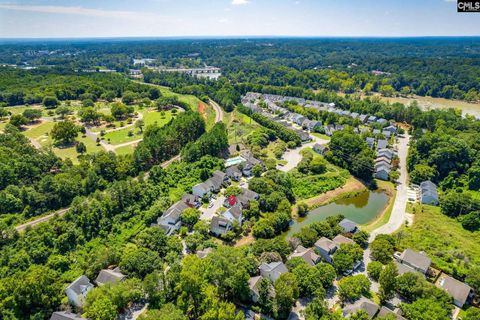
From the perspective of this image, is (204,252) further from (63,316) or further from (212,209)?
(63,316)

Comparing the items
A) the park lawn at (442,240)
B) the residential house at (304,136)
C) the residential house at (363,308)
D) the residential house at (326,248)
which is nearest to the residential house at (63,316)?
the residential house at (363,308)

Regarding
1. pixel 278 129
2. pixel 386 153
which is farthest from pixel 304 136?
pixel 386 153

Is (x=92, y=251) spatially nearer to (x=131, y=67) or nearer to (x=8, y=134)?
(x=8, y=134)

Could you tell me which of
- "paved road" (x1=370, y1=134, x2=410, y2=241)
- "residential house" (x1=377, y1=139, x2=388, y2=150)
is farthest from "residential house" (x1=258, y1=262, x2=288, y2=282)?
"residential house" (x1=377, y1=139, x2=388, y2=150)

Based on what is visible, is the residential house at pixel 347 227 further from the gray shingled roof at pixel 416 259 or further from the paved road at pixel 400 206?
the gray shingled roof at pixel 416 259

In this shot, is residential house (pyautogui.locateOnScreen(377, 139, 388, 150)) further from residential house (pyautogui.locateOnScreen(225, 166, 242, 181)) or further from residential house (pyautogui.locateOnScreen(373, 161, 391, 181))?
residential house (pyautogui.locateOnScreen(225, 166, 242, 181))

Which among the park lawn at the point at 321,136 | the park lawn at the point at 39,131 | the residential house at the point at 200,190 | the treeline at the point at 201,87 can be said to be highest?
the treeline at the point at 201,87
